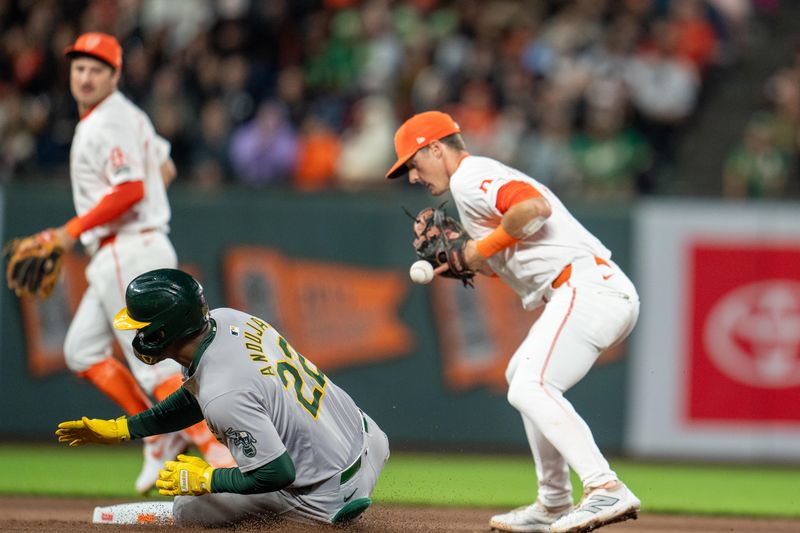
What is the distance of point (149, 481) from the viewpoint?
7.03 metres

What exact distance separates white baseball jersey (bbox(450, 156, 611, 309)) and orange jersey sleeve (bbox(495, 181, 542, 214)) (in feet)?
0.13

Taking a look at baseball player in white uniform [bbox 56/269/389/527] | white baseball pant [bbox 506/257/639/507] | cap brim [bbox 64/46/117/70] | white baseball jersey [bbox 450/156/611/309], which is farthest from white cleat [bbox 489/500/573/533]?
cap brim [bbox 64/46/117/70]

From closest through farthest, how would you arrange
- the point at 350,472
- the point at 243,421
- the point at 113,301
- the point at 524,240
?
the point at 243,421
the point at 350,472
the point at 524,240
the point at 113,301

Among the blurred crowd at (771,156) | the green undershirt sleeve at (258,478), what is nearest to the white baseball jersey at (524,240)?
the green undershirt sleeve at (258,478)

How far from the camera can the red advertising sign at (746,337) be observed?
10328 millimetres

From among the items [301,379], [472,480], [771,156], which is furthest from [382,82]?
[301,379]

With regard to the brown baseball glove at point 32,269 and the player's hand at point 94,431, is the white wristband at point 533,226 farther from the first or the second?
the brown baseball glove at point 32,269

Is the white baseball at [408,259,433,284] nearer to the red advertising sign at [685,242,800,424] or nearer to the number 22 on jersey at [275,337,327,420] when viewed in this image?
the number 22 on jersey at [275,337,327,420]

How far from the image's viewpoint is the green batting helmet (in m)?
4.82

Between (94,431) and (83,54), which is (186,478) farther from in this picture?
(83,54)

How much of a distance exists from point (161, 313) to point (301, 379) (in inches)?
26.3

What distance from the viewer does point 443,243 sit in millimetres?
5969

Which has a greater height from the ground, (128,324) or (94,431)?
(128,324)

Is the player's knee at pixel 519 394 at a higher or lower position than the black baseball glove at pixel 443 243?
lower
